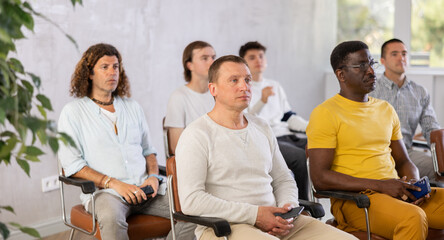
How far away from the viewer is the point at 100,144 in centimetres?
308

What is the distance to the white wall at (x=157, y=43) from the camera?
3.76 meters

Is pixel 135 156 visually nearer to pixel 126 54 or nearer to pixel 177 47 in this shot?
pixel 126 54

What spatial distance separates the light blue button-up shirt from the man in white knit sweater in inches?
29.2

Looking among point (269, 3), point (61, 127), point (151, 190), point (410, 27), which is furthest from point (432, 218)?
point (410, 27)

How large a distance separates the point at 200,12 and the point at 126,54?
0.91 metres

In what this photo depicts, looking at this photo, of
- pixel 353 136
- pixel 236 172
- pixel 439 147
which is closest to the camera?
pixel 236 172

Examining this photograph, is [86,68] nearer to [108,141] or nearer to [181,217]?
[108,141]

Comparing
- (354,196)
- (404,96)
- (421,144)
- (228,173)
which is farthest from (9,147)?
(404,96)

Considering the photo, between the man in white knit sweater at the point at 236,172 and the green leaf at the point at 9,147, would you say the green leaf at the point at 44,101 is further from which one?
the man in white knit sweater at the point at 236,172

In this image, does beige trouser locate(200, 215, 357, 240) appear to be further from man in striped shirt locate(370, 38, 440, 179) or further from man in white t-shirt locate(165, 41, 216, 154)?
man in striped shirt locate(370, 38, 440, 179)

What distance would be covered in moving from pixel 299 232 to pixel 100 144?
4.02 ft

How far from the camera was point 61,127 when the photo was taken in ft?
10.1

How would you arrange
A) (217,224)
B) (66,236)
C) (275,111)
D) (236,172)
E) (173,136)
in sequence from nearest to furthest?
(217,224) → (236,172) → (173,136) → (66,236) → (275,111)

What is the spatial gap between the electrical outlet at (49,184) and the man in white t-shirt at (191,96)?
0.90 meters
